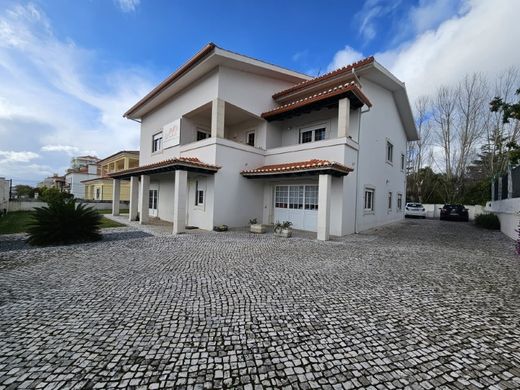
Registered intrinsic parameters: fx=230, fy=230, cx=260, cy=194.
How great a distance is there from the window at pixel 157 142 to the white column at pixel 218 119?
24.3 feet

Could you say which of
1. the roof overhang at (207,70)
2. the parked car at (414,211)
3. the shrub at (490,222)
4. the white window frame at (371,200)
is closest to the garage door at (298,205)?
the white window frame at (371,200)

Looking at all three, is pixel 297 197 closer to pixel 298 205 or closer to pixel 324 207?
pixel 298 205

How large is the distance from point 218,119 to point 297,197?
5652 mm

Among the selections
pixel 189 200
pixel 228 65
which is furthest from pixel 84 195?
pixel 228 65

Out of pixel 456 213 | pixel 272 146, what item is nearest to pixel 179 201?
pixel 272 146

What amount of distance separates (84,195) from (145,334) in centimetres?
4141

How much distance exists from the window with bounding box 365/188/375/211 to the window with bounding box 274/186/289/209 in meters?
4.59

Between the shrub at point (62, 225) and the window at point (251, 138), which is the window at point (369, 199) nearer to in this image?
the window at point (251, 138)

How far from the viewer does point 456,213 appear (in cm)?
2036

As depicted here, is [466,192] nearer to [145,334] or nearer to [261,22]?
[261,22]

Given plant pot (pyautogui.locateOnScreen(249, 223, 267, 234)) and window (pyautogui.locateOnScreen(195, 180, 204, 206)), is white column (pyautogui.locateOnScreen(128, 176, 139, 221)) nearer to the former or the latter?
window (pyautogui.locateOnScreen(195, 180, 204, 206))

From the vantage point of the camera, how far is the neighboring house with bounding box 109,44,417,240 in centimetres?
1052

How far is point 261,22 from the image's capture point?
11.6 meters

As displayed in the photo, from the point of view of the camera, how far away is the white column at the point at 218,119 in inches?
449
